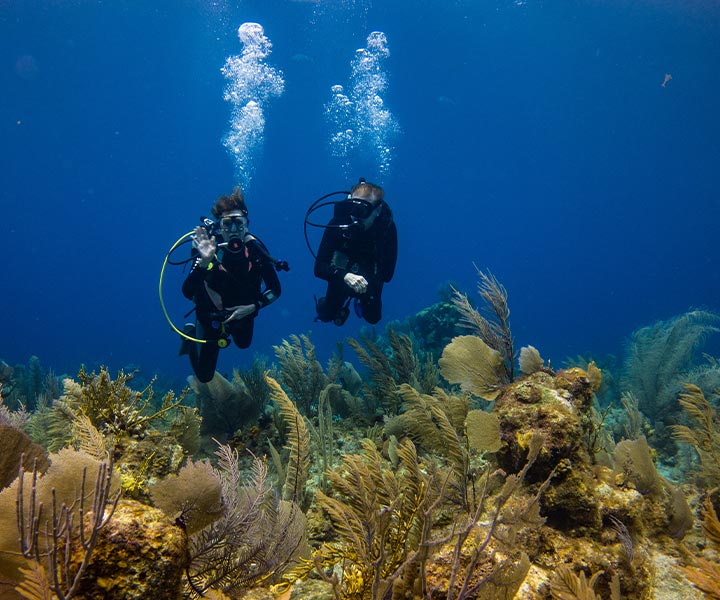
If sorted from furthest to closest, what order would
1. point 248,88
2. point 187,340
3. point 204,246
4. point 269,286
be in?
1. point 248,88
2. point 187,340
3. point 269,286
4. point 204,246

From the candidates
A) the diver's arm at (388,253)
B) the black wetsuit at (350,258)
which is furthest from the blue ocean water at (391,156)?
the black wetsuit at (350,258)

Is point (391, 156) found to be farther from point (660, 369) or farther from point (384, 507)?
point (384, 507)

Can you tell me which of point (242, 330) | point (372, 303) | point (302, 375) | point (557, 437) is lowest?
point (557, 437)

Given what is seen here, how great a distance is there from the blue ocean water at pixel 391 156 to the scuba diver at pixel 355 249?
11.4 meters

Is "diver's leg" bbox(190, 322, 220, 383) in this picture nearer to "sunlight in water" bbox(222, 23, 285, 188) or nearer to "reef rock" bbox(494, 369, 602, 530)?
"reef rock" bbox(494, 369, 602, 530)

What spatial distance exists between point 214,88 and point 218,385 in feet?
195

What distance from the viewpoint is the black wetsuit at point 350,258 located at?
7188 mm

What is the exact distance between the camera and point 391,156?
7250 centimetres

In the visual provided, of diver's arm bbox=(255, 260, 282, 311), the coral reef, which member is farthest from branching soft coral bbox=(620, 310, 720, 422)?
diver's arm bbox=(255, 260, 282, 311)

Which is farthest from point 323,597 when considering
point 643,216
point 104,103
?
point 643,216

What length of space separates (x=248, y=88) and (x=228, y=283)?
161 feet

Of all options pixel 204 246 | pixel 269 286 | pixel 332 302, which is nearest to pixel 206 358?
pixel 269 286

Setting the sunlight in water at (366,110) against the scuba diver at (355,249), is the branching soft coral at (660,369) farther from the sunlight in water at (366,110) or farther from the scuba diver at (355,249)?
the sunlight in water at (366,110)

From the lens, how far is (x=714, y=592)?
1794 millimetres
